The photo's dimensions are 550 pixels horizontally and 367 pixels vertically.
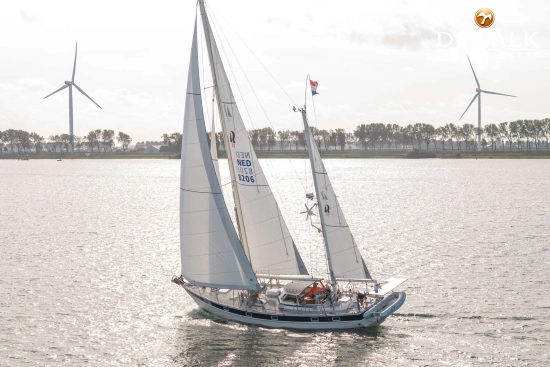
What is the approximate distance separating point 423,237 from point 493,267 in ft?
55.5

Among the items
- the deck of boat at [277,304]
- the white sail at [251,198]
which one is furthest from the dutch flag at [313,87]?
the deck of boat at [277,304]

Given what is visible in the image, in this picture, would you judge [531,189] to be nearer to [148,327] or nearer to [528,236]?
[528,236]

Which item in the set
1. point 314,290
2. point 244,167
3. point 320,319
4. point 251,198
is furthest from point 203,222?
point 320,319

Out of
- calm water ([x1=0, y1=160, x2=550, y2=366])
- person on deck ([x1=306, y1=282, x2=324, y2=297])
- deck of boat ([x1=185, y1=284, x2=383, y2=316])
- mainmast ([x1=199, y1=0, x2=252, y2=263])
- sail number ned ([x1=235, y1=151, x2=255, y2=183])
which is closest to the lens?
calm water ([x1=0, y1=160, x2=550, y2=366])

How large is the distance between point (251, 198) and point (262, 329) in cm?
742

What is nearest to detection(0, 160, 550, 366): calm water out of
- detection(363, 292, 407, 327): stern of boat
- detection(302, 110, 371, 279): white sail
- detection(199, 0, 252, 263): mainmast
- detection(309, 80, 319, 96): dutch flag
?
detection(363, 292, 407, 327): stern of boat

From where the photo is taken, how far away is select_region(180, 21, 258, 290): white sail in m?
37.4

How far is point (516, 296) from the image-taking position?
1748 inches

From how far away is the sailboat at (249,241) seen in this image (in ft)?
123

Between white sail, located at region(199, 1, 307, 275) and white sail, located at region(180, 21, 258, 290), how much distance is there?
3.66 feet

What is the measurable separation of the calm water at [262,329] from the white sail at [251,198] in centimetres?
422

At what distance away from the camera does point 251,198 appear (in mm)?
38469

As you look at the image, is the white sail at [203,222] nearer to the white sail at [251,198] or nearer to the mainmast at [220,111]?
the mainmast at [220,111]

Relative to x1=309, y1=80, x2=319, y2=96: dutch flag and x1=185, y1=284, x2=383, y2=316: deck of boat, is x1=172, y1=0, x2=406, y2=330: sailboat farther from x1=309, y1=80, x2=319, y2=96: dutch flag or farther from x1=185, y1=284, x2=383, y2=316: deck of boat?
x1=309, y1=80, x2=319, y2=96: dutch flag
